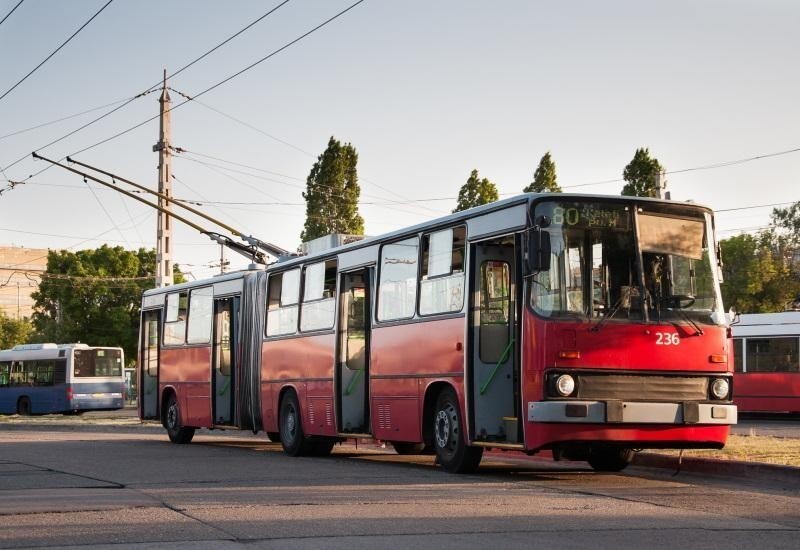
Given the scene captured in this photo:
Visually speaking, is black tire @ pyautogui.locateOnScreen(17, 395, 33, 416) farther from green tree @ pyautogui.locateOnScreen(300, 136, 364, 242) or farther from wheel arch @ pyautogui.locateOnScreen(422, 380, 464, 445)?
wheel arch @ pyautogui.locateOnScreen(422, 380, 464, 445)

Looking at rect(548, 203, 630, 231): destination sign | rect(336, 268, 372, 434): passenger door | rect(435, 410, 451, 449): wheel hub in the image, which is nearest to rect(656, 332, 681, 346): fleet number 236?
rect(548, 203, 630, 231): destination sign

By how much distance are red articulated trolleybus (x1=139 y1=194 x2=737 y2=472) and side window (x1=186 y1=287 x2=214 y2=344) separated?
20.4 feet

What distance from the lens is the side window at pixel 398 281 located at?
55.5 ft

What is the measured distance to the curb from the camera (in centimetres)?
1464

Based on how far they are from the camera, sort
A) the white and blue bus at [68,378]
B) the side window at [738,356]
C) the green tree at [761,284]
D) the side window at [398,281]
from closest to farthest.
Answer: the side window at [398,281], the side window at [738,356], the white and blue bus at [68,378], the green tree at [761,284]

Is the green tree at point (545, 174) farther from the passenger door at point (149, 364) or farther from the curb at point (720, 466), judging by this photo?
the curb at point (720, 466)

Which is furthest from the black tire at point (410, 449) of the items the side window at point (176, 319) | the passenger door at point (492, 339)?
the side window at point (176, 319)

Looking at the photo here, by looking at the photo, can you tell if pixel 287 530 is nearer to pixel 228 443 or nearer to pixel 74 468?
pixel 74 468

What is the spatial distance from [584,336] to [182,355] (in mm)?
13636

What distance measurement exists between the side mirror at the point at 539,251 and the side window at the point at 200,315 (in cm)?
1210

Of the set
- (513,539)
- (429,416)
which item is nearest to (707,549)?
(513,539)

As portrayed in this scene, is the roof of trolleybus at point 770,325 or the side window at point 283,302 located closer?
the side window at point 283,302

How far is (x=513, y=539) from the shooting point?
9414 millimetres

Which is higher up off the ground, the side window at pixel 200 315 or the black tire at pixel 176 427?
the side window at pixel 200 315
